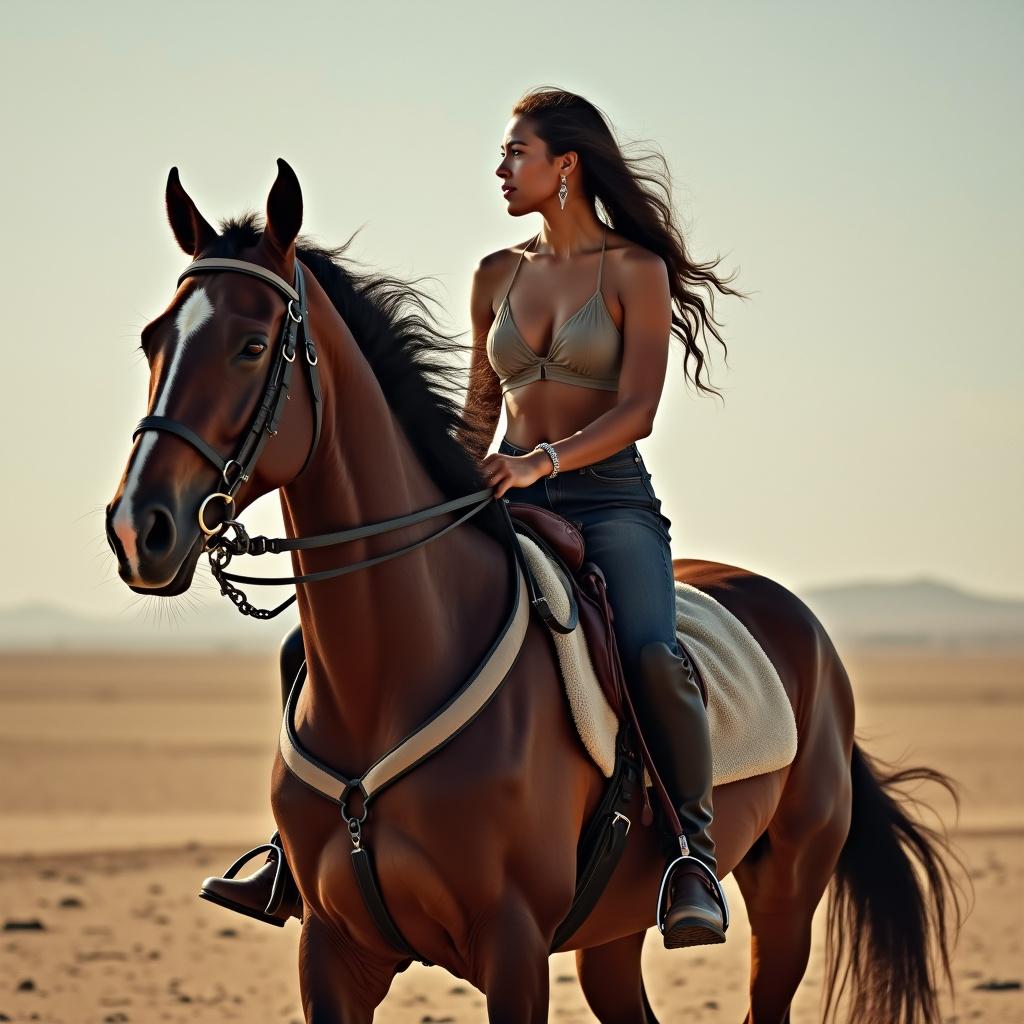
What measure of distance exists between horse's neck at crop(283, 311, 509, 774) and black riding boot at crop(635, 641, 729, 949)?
0.66 meters

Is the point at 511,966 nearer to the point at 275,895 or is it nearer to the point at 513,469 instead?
the point at 275,895

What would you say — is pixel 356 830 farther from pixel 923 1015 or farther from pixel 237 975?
pixel 237 975

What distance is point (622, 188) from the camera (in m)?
5.54

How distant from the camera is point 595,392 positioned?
5.31 meters

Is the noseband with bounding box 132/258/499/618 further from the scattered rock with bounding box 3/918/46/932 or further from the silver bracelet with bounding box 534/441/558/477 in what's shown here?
the scattered rock with bounding box 3/918/46/932

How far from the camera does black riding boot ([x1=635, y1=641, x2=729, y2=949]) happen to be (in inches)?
193

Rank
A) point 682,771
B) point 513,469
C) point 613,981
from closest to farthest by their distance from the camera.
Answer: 1. point 513,469
2. point 682,771
3. point 613,981

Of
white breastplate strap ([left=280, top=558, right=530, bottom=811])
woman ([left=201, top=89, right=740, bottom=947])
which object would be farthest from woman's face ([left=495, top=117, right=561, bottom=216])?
white breastplate strap ([left=280, top=558, right=530, bottom=811])

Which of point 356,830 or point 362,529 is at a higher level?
point 362,529

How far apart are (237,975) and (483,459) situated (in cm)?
648

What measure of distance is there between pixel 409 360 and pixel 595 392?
0.80 meters

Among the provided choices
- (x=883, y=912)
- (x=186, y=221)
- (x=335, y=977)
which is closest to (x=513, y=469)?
(x=186, y=221)

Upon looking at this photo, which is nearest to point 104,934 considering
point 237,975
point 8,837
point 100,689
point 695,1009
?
point 237,975

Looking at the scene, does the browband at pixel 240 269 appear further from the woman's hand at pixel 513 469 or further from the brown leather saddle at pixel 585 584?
the brown leather saddle at pixel 585 584
